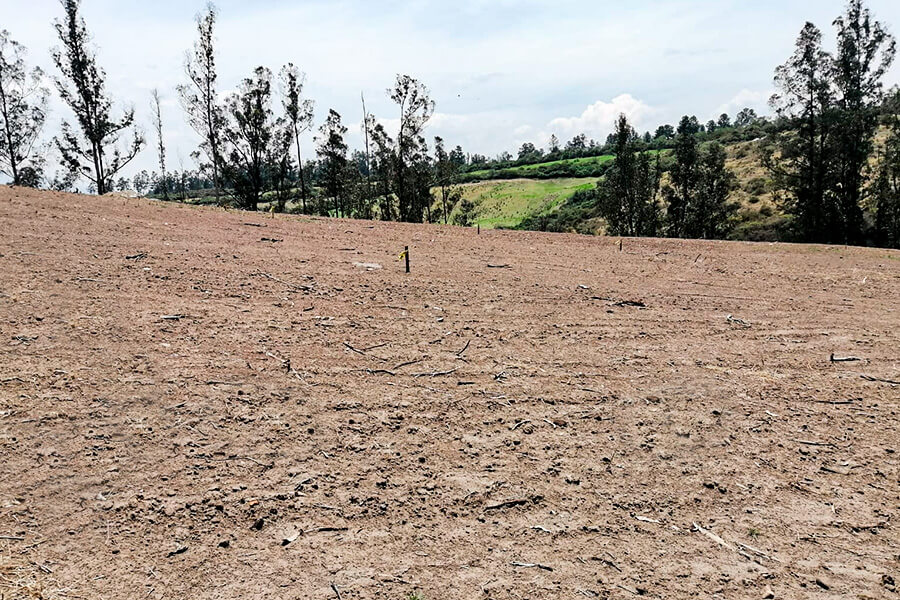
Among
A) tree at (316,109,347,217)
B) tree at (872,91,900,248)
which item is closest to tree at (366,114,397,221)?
tree at (316,109,347,217)

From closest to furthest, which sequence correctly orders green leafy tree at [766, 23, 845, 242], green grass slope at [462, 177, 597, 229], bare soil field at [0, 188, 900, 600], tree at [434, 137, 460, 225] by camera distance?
1. bare soil field at [0, 188, 900, 600]
2. green leafy tree at [766, 23, 845, 242]
3. tree at [434, 137, 460, 225]
4. green grass slope at [462, 177, 597, 229]

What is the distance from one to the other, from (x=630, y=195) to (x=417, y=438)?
1394 inches

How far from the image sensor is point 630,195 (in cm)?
3644

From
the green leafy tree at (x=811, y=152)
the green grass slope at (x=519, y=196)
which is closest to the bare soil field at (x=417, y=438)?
the green leafy tree at (x=811, y=152)

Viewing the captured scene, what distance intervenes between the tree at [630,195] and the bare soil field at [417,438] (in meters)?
30.5

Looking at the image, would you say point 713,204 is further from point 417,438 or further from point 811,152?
point 417,438

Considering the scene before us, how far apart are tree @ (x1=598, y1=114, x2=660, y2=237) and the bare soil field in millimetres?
30484

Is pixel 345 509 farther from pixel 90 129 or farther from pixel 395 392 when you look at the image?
pixel 90 129

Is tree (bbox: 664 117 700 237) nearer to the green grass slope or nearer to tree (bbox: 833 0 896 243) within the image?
tree (bbox: 833 0 896 243)

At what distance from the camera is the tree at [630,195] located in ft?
118

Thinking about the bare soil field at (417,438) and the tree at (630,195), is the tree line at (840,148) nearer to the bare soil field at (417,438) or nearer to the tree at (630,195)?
the tree at (630,195)

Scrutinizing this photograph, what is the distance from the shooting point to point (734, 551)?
3066mm

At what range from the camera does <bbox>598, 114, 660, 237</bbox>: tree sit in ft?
118

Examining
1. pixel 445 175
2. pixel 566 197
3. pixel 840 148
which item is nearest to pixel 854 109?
pixel 840 148
